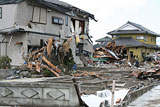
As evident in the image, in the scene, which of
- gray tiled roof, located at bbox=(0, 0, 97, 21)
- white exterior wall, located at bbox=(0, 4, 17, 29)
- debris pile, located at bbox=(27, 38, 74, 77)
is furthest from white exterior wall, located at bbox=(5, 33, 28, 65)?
gray tiled roof, located at bbox=(0, 0, 97, 21)

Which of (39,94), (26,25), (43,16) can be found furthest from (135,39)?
(39,94)

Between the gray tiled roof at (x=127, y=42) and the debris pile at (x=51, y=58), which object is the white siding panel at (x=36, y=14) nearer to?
the debris pile at (x=51, y=58)

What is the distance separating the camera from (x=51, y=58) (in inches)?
831

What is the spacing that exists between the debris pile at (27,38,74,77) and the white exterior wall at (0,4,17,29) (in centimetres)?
286

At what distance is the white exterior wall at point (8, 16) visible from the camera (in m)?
21.5

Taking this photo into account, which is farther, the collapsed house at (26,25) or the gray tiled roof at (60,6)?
the gray tiled roof at (60,6)

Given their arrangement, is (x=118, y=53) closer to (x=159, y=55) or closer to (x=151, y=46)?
(x=159, y=55)

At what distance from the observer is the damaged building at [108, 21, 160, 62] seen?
159 feet

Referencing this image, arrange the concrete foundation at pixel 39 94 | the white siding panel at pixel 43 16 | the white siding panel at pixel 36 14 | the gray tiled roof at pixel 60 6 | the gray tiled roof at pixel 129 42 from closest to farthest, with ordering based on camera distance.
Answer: the concrete foundation at pixel 39 94 → the gray tiled roof at pixel 60 6 → the white siding panel at pixel 36 14 → the white siding panel at pixel 43 16 → the gray tiled roof at pixel 129 42

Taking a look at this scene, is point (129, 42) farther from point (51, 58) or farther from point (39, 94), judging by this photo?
point (39, 94)

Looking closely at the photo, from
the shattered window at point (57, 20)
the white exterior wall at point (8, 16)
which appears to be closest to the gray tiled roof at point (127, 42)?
the shattered window at point (57, 20)

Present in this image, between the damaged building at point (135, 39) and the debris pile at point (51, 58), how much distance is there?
2678cm

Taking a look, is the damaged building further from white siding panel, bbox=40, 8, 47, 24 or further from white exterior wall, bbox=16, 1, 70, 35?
white siding panel, bbox=40, 8, 47, 24

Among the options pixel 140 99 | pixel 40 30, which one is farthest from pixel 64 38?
pixel 140 99
